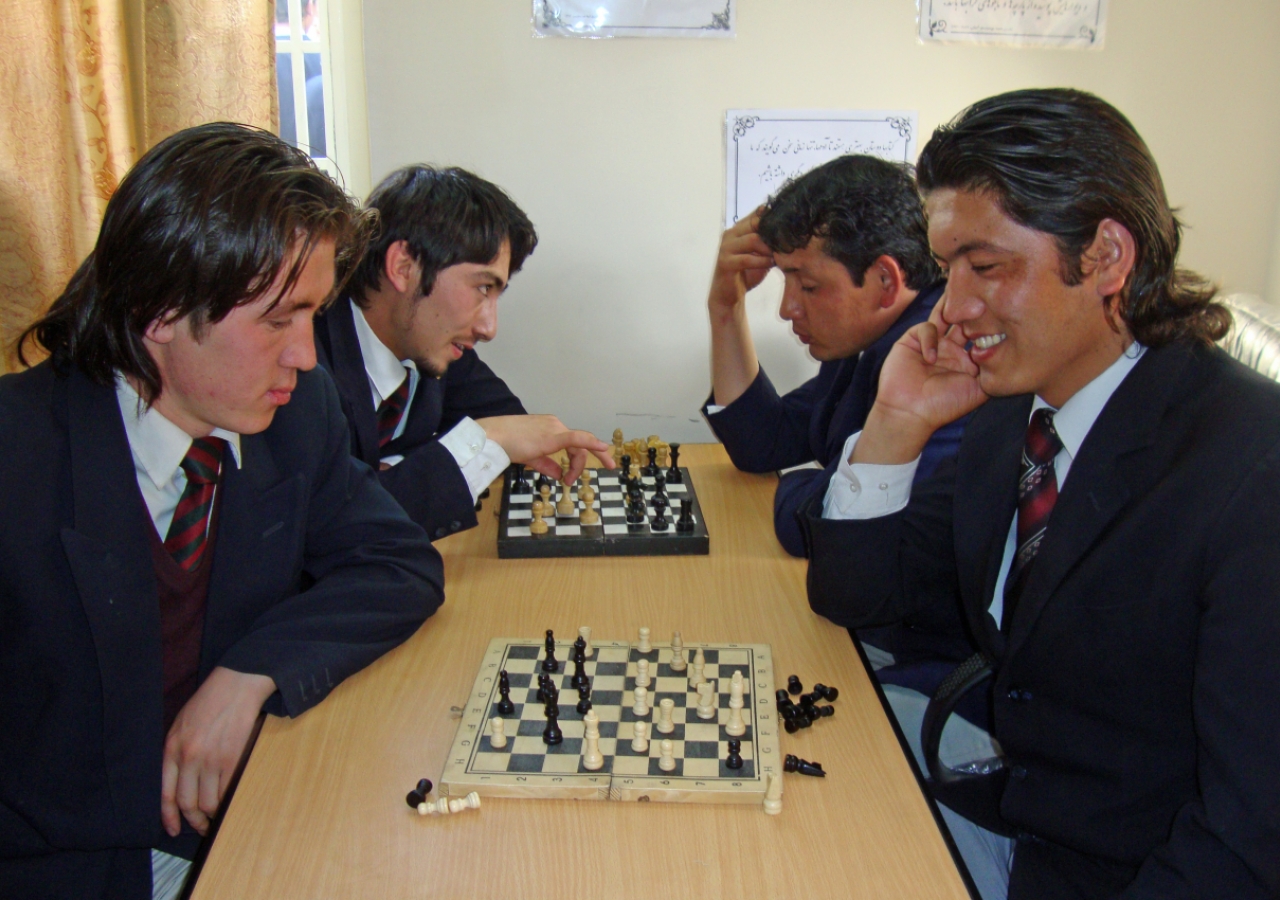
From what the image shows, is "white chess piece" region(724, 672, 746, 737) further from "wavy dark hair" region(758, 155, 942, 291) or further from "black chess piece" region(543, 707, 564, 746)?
"wavy dark hair" region(758, 155, 942, 291)

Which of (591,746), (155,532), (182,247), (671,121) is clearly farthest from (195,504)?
(671,121)

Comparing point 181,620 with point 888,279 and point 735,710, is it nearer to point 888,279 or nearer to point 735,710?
point 735,710

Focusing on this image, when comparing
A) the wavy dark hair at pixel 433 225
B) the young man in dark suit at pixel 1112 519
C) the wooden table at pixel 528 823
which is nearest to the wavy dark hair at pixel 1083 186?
the young man in dark suit at pixel 1112 519

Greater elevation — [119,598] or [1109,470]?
[1109,470]

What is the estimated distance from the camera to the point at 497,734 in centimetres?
124

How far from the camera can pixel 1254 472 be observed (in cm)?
113

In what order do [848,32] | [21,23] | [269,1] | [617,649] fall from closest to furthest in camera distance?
[617,649] < [21,23] < [269,1] < [848,32]

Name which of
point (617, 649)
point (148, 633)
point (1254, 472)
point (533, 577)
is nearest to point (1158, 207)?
point (1254, 472)

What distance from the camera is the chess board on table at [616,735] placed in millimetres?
1162

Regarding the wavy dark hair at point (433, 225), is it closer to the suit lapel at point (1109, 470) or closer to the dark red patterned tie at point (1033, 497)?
the dark red patterned tie at point (1033, 497)

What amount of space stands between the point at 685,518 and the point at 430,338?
80 cm

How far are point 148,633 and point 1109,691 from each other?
4.33ft

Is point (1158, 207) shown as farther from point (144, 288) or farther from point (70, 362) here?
point (70, 362)

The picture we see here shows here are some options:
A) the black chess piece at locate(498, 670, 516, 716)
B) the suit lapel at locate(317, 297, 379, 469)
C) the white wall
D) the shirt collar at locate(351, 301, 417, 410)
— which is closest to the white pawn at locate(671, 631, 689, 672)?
the black chess piece at locate(498, 670, 516, 716)
